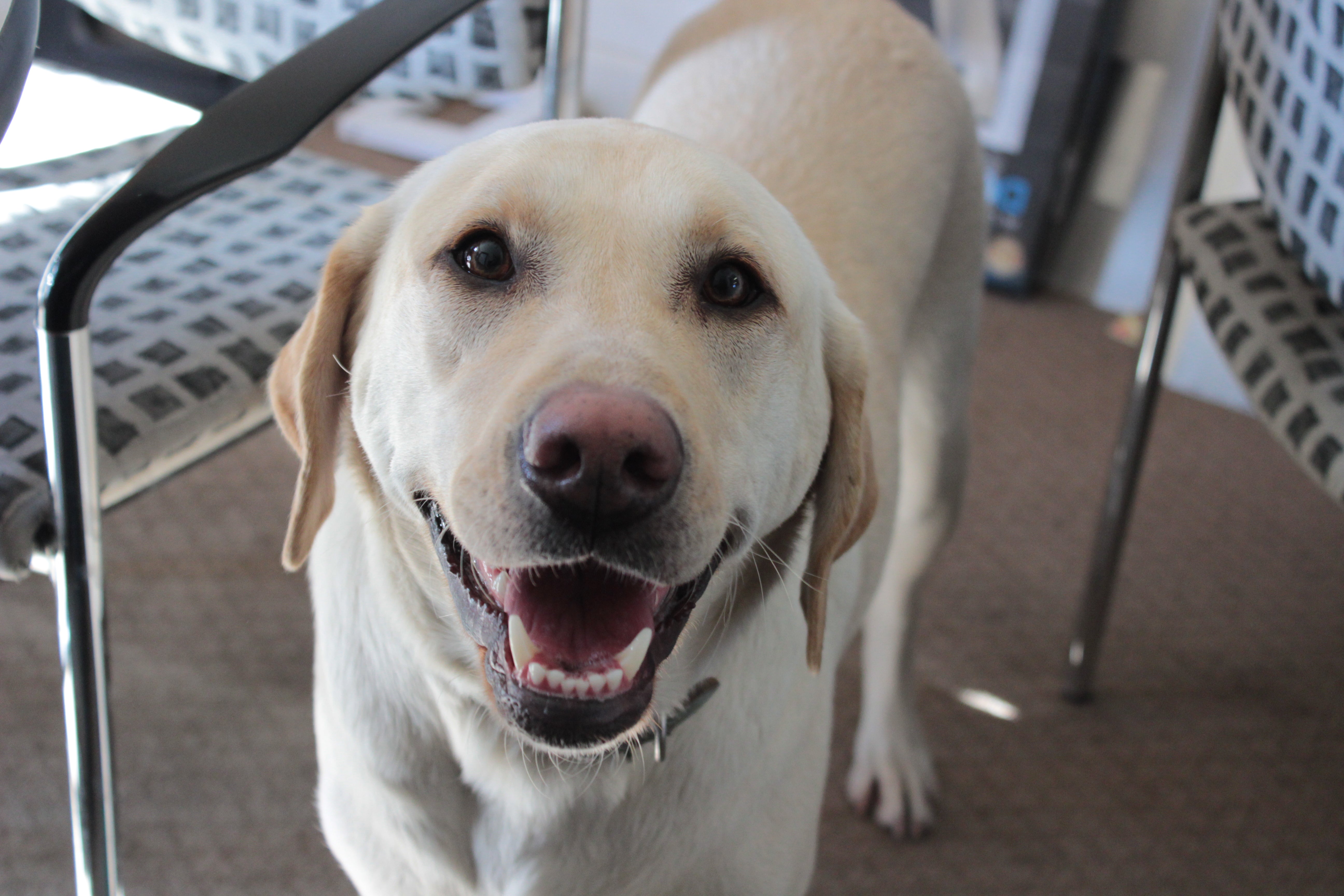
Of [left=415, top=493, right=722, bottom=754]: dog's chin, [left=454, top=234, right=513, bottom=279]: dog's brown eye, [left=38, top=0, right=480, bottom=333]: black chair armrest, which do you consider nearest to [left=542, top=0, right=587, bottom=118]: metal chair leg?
[left=38, top=0, right=480, bottom=333]: black chair armrest

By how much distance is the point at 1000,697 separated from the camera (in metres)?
2.10

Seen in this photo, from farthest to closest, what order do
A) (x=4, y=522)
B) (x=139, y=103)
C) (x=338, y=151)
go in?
(x=338, y=151)
(x=139, y=103)
(x=4, y=522)

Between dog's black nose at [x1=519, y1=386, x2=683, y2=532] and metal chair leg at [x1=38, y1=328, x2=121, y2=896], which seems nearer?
dog's black nose at [x1=519, y1=386, x2=683, y2=532]

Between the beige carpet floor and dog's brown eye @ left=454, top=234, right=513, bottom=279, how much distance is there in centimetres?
110

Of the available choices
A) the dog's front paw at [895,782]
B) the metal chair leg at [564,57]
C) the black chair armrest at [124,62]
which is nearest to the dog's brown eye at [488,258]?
the metal chair leg at [564,57]

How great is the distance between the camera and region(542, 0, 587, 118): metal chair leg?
1687 mm

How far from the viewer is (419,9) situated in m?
1.31

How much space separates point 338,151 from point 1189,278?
2.65 m

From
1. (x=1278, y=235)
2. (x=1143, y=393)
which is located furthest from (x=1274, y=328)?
(x=1143, y=393)

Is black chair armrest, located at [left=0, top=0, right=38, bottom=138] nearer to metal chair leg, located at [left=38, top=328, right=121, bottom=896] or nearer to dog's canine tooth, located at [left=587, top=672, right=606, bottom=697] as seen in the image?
metal chair leg, located at [left=38, top=328, right=121, bottom=896]

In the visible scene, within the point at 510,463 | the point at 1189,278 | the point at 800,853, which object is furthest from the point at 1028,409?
the point at 510,463

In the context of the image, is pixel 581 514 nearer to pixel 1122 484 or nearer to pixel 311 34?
pixel 311 34

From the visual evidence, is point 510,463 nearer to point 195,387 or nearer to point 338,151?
point 195,387

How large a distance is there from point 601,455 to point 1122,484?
56.9 inches
